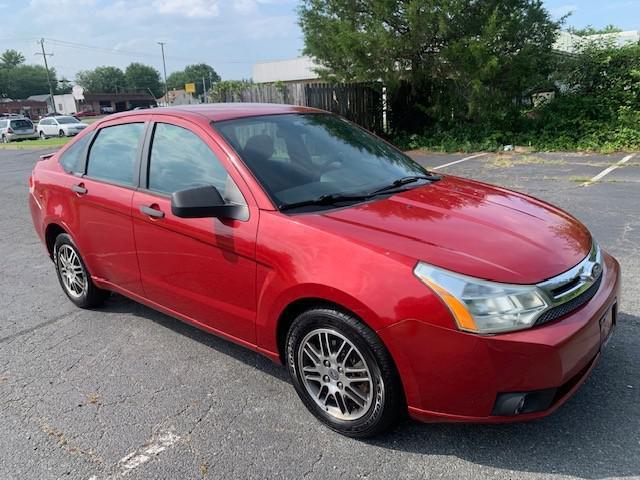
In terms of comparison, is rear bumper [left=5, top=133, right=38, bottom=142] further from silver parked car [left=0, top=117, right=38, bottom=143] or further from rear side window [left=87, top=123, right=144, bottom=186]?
rear side window [left=87, top=123, right=144, bottom=186]

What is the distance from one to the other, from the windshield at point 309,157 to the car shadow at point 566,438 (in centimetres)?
143

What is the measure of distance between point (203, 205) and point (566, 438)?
2.20 meters

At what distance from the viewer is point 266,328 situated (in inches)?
117

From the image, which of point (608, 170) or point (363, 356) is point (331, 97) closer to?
point (608, 170)


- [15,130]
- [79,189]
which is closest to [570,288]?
[79,189]

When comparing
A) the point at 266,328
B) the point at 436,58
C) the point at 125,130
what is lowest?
the point at 266,328

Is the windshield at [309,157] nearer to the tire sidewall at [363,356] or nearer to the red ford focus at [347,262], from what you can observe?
→ the red ford focus at [347,262]

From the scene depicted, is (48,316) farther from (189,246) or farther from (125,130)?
(189,246)

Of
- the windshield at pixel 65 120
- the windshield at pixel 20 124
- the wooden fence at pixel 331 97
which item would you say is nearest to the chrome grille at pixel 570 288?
the wooden fence at pixel 331 97

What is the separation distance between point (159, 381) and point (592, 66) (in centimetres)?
1411

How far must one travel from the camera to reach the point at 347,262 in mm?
2529

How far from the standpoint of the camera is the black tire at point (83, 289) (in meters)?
4.46

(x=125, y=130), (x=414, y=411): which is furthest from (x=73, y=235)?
(x=414, y=411)

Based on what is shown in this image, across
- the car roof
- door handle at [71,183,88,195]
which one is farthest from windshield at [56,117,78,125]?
the car roof
